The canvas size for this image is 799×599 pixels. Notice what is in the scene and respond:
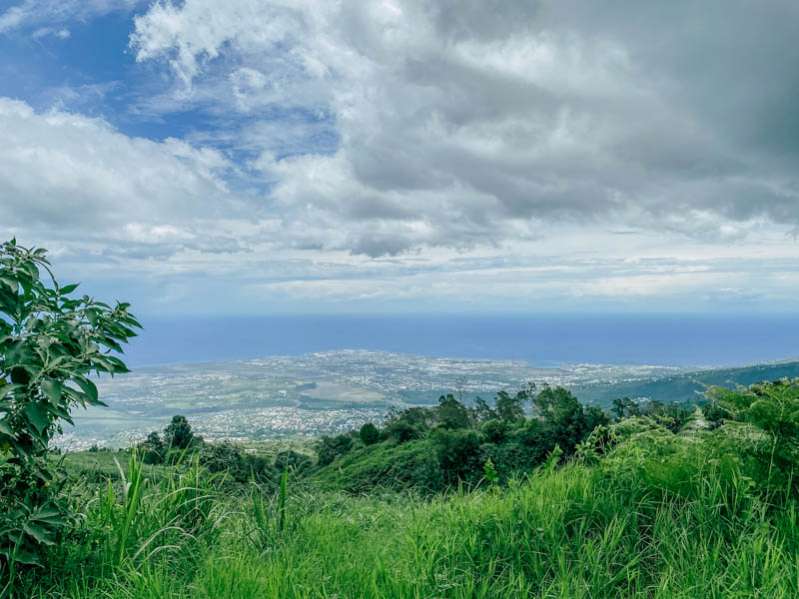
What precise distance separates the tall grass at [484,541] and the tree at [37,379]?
38 cm

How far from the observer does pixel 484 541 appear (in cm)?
394

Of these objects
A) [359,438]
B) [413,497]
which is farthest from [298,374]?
[413,497]

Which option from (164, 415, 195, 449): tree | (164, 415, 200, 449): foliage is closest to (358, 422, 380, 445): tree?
(164, 415, 195, 449): tree

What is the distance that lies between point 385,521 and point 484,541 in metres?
1.26

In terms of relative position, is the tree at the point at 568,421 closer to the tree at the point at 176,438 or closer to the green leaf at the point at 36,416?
the tree at the point at 176,438

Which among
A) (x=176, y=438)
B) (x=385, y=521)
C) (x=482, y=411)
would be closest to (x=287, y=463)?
(x=385, y=521)

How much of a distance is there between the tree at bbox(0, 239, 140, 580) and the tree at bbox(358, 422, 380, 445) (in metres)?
40.2

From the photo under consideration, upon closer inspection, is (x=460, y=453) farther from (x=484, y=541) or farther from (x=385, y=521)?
(x=484, y=541)

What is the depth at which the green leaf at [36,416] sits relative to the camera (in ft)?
11.1

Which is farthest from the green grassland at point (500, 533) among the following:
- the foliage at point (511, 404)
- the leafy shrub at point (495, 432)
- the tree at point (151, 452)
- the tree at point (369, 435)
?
the tree at point (369, 435)

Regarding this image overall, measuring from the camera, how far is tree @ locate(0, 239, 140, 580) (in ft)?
11.5

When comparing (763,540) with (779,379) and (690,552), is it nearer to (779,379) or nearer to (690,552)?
(690,552)

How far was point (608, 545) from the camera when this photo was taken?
3.88m

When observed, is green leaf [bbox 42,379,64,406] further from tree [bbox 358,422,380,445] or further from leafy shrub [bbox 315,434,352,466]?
tree [bbox 358,422,380,445]
